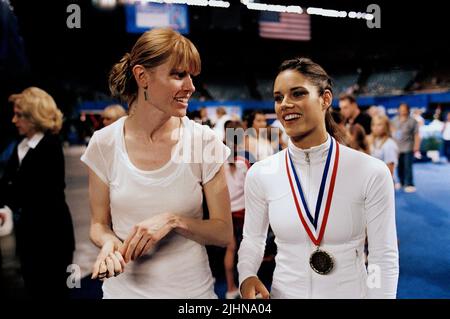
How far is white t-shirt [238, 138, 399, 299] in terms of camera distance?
3.45ft

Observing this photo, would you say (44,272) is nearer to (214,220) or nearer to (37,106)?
(37,106)

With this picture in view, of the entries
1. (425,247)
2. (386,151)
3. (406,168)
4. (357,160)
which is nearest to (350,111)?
(386,151)

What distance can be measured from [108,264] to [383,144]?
2.16 m

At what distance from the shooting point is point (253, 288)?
1.14 m

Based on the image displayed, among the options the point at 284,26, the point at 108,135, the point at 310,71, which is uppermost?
the point at 284,26

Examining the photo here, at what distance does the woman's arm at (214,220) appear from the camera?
43.5 inches

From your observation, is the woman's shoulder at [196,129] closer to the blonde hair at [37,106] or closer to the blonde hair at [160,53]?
the blonde hair at [160,53]

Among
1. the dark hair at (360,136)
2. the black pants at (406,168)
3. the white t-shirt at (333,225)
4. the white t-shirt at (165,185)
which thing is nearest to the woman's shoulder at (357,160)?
the white t-shirt at (333,225)

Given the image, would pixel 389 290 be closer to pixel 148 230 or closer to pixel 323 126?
pixel 323 126

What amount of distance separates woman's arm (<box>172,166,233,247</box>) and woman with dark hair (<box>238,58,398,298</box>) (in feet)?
0.32

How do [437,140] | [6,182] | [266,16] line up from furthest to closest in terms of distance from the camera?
1. [437,140]
2. [6,182]
3. [266,16]
